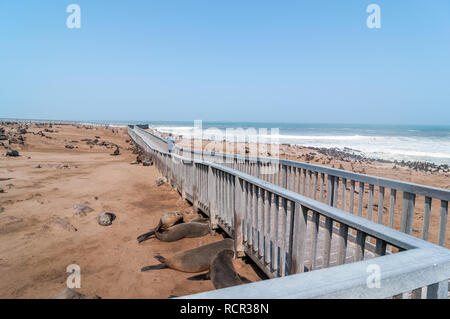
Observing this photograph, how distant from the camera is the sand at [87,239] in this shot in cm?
377

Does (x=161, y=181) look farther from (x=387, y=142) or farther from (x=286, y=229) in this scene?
(x=387, y=142)

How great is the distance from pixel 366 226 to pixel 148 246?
434 centimetres

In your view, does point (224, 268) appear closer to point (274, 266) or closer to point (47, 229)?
point (274, 266)

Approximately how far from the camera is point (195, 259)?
428cm

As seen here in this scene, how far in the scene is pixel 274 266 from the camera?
11.1 feet

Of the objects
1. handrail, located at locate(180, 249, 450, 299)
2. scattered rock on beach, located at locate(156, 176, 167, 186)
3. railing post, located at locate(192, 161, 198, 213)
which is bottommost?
scattered rock on beach, located at locate(156, 176, 167, 186)

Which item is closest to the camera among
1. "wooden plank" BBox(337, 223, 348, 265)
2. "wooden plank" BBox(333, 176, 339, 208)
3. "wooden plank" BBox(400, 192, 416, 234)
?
"wooden plank" BBox(337, 223, 348, 265)

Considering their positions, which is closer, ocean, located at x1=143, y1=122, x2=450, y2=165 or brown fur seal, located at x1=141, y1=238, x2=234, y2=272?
brown fur seal, located at x1=141, y1=238, x2=234, y2=272

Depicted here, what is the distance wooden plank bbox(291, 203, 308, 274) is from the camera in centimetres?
262

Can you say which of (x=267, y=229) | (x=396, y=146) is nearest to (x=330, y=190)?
(x=267, y=229)

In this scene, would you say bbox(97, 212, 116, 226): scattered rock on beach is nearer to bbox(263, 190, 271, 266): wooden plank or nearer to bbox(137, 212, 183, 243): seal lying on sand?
bbox(137, 212, 183, 243): seal lying on sand

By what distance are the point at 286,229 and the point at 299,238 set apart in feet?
3.78

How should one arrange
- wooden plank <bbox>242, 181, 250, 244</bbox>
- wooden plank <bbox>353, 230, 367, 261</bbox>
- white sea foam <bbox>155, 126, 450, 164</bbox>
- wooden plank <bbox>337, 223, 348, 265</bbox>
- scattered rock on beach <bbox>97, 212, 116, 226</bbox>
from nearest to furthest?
1. wooden plank <bbox>353, 230, 367, 261</bbox>
2. wooden plank <bbox>337, 223, 348, 265</bbox>
3. wooden plank <bbox>242, 181, 250, 244</bbox>
4. scattered rock on beach <bbox>97, 212, 116, 226</bbox>
5. white sea foam <bbox>155, 126, 450, 164</bbox>

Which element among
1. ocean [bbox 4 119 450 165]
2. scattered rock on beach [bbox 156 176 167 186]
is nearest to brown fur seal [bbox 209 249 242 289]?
scattered rock on beach [bbox 156 176 167 186]
